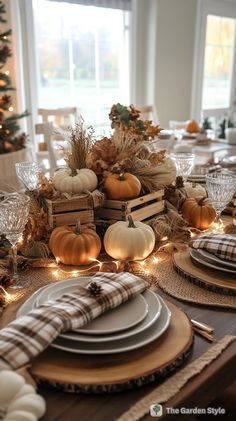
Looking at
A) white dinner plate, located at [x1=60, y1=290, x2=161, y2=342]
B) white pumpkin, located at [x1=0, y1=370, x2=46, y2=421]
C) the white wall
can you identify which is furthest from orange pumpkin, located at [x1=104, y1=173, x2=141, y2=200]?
the white wall

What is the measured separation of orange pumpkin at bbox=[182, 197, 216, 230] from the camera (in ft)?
4.29

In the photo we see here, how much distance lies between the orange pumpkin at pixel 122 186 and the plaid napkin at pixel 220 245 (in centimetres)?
26

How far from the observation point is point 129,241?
3.46 ft

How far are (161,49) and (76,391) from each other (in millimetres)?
4844

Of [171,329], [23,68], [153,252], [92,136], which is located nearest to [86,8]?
[23,68]

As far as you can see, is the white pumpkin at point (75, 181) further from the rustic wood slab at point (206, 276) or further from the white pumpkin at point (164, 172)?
the rustic wood slab at point (206, 276)

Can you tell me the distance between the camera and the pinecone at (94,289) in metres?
0.74

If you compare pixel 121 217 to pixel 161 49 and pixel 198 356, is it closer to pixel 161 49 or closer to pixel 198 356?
pixel 198 356

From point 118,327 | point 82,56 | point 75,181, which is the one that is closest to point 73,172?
point 75,181

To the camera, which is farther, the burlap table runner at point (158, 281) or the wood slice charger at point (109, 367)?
the burlap table runner at point (158, 281)

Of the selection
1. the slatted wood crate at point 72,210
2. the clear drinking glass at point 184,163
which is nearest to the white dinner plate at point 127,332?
the slatted wood crate at point 72,210

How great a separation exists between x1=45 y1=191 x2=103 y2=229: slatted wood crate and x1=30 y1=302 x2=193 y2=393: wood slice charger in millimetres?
510

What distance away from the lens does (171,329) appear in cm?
74

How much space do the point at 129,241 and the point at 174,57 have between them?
4.52m
